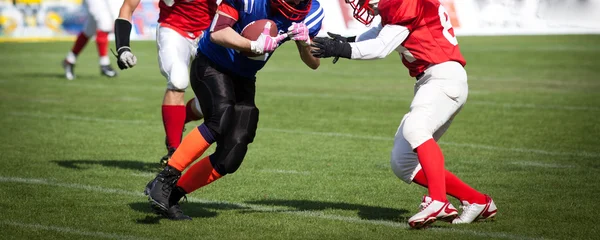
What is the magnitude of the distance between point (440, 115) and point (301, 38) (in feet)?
2.91

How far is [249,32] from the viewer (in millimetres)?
5016

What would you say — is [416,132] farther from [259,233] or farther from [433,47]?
[259,233]

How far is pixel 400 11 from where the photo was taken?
16.3 ft

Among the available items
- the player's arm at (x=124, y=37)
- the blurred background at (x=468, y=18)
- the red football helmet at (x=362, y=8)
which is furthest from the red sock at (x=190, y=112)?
the blurred background at (x=468, y=18)

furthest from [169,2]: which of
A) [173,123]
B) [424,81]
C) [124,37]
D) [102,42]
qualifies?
[102,42]

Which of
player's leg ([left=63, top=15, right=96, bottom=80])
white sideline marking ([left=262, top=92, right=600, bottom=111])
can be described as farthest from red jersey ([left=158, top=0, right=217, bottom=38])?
player's leg ([left=63, top=15, right=96, bottom=80])

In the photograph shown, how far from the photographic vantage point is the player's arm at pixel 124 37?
5.83 meters

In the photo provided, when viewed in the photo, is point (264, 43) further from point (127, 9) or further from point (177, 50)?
point (177, 50)

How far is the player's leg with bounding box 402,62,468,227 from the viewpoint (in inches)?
194

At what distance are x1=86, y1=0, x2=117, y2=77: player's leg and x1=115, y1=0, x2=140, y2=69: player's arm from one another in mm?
7381

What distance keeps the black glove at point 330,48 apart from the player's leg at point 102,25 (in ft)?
30.9

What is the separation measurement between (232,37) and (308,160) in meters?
2.69

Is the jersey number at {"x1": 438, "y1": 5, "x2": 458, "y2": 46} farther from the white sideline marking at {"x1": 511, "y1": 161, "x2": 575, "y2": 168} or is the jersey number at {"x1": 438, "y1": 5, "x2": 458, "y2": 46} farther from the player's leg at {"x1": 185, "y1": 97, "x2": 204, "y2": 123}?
the player's leg at {"x1": 185, "y1": 97, "x2": 204, "y2": 123}

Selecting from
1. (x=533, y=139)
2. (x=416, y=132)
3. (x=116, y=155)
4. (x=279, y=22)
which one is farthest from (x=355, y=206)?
(x=533, y=139)
